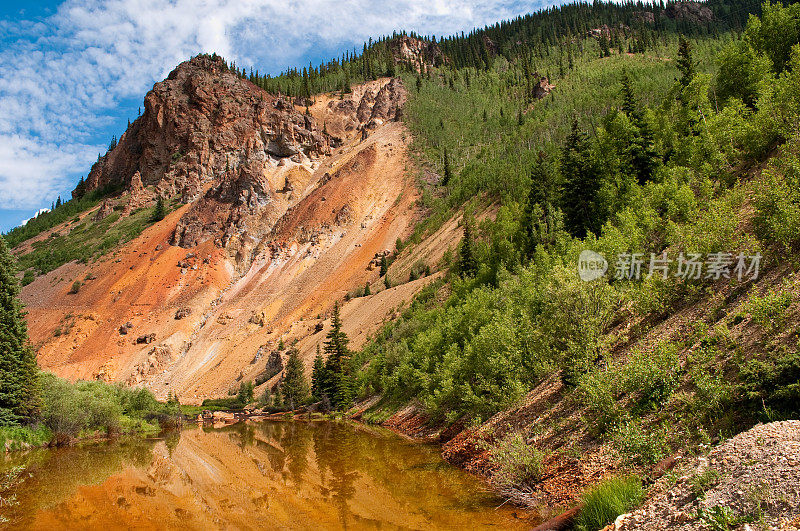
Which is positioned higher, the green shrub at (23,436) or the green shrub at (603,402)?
the green shrub at (603,402)

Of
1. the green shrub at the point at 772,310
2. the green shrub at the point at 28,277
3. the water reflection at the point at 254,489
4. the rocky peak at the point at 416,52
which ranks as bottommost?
the water reflection at the point at 254,489

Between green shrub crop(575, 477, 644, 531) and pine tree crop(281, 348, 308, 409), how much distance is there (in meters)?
50.2

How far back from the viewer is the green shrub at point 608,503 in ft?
29.8

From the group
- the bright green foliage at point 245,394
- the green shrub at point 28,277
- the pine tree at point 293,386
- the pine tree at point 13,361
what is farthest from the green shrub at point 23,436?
the green shrub at point 28,277

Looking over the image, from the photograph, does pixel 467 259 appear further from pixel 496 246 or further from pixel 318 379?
pixel 318 379

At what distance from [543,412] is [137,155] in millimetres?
145035

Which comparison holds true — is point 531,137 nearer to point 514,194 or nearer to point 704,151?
point 514,194

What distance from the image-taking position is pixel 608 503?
30.3ft

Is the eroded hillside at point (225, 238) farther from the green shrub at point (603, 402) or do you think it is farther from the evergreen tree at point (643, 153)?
the green shrub at point (603, 402)

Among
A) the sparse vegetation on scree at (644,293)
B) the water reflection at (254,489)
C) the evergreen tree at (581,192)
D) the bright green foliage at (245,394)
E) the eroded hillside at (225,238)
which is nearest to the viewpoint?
the sparse vegetation on scree at (644,293)

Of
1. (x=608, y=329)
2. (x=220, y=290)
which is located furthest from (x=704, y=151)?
(x=220, y=290)

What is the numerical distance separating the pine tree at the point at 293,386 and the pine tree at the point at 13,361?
1136 inches

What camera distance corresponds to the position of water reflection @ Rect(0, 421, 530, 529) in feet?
45.4

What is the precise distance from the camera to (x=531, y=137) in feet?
314
